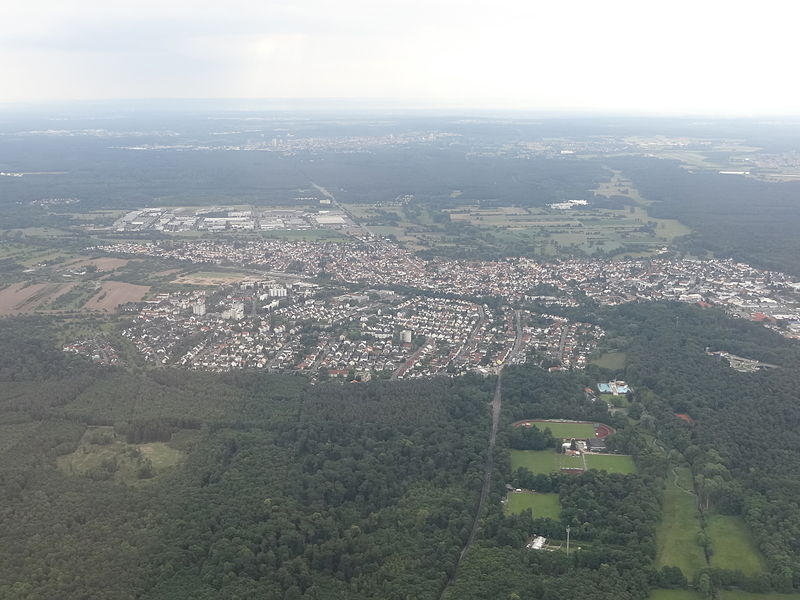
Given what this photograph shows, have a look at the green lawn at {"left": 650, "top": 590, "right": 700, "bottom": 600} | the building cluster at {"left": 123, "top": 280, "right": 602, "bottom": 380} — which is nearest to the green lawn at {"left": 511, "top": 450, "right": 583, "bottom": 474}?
the green lawn at {"left": 650, "top": 590, "right": 700, "bottom": 600}

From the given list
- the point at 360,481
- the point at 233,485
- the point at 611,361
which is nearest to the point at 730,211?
the point at 611,361

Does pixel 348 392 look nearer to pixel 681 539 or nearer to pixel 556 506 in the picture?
pixel 556 506

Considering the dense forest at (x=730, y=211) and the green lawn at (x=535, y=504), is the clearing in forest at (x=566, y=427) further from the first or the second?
the dense forest at (x=730, y=211)

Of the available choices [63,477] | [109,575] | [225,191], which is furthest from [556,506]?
[225,191]

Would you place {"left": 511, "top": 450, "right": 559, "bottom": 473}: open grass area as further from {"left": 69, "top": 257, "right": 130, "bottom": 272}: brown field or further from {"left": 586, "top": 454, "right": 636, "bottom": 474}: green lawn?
{"left": 69, "top": 257, "right": 130, "bottom": 272}: brown field

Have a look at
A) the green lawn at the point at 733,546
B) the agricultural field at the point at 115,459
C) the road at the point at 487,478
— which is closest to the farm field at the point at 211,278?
the agricultural field at the point at 115,459
